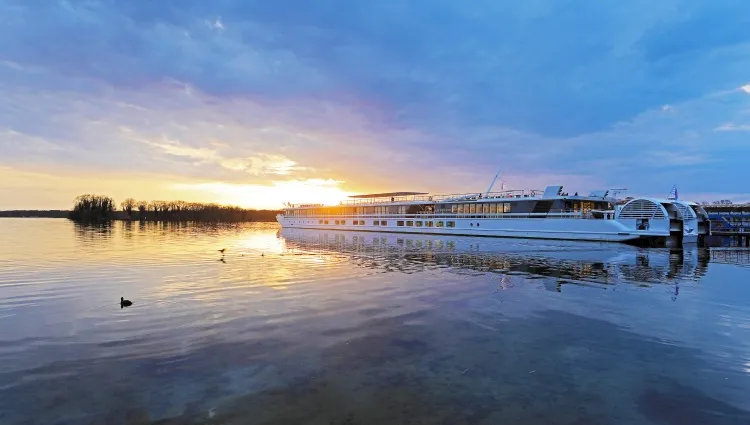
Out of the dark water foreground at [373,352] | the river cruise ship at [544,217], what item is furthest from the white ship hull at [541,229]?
the dark water foreground at [373,352]

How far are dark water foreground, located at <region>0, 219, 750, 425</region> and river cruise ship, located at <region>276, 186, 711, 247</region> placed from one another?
3630 cm

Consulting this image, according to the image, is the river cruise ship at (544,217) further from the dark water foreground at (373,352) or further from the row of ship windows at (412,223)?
the dark water foreground at (373,352)

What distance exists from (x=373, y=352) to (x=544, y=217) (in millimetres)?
57134

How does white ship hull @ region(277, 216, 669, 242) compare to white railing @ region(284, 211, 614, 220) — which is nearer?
white ship hull @ region(277, 216, 669, 242)

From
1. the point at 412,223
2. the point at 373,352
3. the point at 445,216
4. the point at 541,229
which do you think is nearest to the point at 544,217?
the point at 541,229

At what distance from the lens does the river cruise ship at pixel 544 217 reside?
52781 millimetres

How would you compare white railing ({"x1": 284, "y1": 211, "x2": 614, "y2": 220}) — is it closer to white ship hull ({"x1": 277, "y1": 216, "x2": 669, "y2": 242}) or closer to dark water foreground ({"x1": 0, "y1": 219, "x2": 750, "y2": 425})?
white ship hull ({"x1": 277, "y1": 216, "x2": 669, "y2": 242})

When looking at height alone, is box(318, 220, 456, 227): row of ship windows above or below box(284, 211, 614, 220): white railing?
below

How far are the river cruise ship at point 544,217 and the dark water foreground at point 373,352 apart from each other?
36.3 meters

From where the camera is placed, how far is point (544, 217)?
202 feet

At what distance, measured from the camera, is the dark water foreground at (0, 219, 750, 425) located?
7.38m

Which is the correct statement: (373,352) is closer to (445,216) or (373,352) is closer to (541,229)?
(541,229)

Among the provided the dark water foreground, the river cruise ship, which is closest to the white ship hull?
the river cruise ship

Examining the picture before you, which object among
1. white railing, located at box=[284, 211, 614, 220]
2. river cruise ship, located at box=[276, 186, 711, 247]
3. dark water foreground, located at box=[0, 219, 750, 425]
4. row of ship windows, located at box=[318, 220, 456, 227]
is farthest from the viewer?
row of ship windows, located at box=[318, 220, 456, 227]
